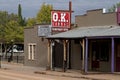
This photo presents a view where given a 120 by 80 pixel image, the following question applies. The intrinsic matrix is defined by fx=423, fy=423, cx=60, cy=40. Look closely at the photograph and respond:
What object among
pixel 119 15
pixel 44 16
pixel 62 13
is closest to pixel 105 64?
pixel 119 15

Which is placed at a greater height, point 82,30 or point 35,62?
point 82,30

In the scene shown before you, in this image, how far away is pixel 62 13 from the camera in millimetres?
37625

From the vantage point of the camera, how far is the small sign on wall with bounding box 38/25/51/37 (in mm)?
40062

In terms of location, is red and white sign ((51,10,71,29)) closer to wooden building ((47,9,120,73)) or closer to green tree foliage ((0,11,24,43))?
wooden building ((47,9,120,73))

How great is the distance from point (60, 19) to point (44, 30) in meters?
3.70

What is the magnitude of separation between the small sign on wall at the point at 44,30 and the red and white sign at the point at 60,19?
8.57 ft

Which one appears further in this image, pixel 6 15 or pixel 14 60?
pixel 6 15

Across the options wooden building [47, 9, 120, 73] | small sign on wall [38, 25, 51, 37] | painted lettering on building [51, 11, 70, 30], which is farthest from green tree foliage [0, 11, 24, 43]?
wooden building [47, 9, 120, 73]

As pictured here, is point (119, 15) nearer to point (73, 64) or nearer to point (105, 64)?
point (105, 64)

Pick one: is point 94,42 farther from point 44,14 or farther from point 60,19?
point 44,14

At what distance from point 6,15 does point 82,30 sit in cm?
6135

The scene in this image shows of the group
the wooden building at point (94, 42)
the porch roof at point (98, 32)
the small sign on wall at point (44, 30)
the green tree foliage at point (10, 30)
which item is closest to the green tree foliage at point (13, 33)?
the green tree foliage at point (10, 30)

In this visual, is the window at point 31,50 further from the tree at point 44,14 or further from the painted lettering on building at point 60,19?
the tree at point 44,14

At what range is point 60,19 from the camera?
3741 cm
